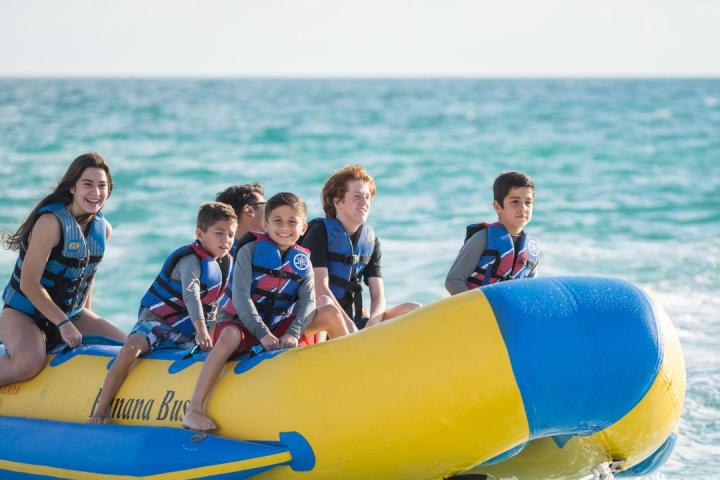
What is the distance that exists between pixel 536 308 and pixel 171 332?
1486mm

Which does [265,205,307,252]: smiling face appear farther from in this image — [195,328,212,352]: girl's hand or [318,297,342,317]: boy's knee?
[195,328,212,352]: girl's hand

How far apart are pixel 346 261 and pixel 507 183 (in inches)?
29.7

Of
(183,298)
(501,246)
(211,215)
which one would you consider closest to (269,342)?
(183,298)

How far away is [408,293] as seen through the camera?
8.58 metres

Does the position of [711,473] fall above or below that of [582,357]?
below

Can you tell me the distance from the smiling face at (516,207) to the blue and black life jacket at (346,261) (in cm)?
58

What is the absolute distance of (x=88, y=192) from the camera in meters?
4.27

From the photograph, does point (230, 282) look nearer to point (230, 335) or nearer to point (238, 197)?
point (230, 335)

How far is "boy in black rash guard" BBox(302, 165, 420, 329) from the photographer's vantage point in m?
4.55

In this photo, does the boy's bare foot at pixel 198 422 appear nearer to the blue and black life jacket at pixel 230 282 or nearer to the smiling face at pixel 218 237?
the blue and black life jacket at pixel 230 282

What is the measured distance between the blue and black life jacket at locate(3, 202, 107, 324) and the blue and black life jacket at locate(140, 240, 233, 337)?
326 mm

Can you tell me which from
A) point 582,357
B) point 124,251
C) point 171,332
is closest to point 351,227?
point 171,332

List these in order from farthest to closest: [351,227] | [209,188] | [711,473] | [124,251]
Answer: [209,188]
[124,251]
[711,473]
[351,227]

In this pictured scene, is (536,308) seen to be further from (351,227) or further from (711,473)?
(711,473)
